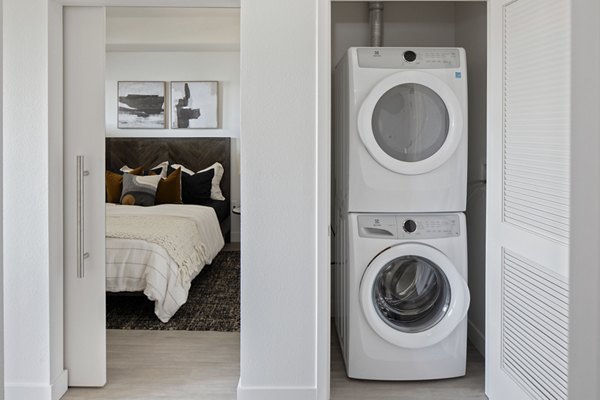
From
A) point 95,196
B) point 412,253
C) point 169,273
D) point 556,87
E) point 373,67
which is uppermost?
point 373,67

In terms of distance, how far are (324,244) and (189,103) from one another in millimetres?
4490

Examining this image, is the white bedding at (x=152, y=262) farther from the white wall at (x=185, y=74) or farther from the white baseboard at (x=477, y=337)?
the white wall at (x=185, y=74)

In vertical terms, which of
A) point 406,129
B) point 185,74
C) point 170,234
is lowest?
point 170,234

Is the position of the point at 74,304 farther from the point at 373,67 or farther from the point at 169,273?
the point at 373,67

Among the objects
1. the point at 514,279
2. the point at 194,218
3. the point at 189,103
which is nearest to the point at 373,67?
the point at 514,279

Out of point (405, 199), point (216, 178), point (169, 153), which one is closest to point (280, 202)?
point (405, 199)

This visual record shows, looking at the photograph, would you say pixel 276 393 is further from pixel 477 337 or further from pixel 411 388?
pixel 477 337

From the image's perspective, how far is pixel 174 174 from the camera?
6.14m

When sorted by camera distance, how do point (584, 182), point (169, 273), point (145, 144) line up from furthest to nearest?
point (145, 144)
point (169, 273)
point (584, 182)

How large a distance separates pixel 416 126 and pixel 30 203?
1.92m

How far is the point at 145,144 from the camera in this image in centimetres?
668

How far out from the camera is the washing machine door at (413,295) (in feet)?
9.57

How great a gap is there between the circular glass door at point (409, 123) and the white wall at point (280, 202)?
47 centimetres

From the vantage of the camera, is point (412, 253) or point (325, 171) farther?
point (412, 253)
